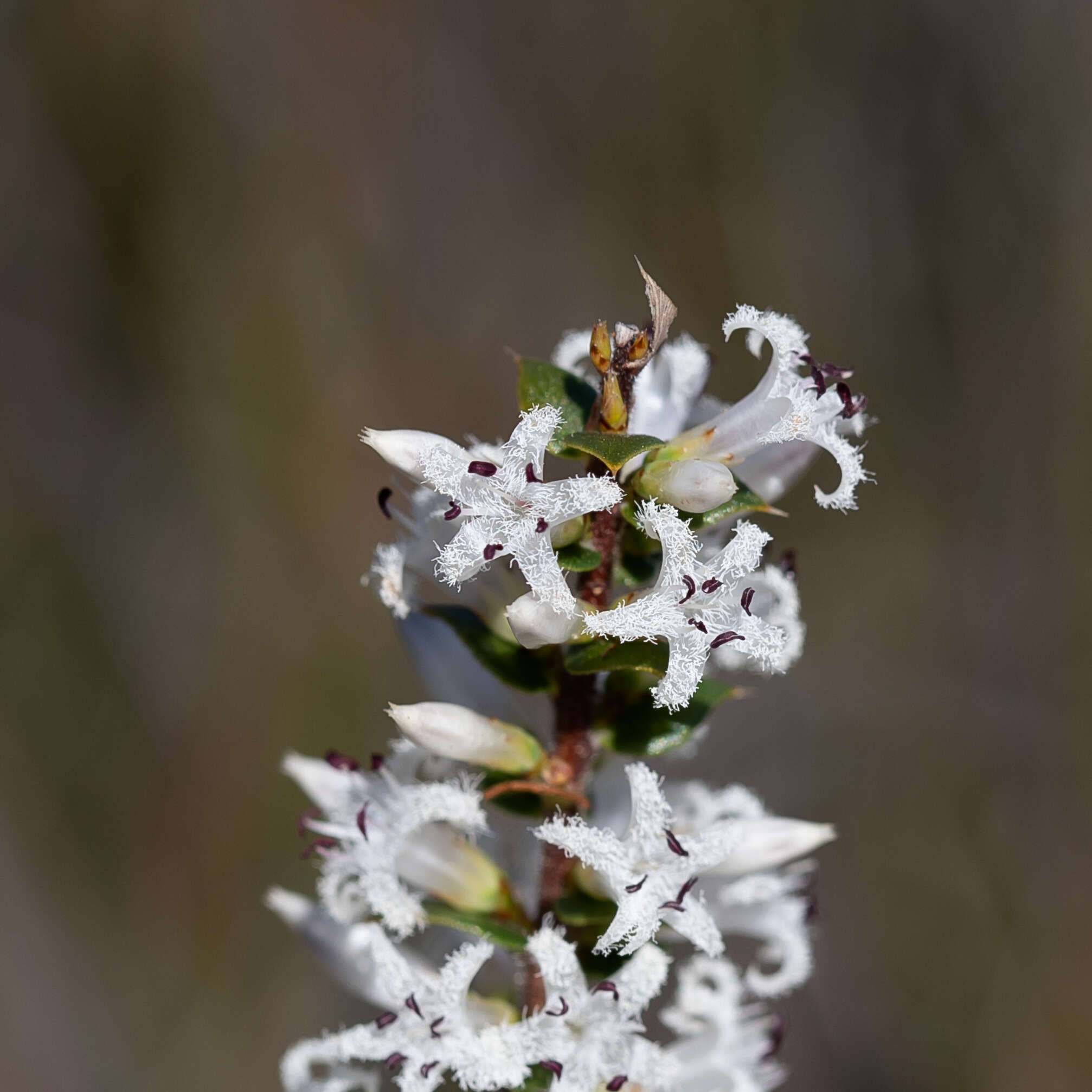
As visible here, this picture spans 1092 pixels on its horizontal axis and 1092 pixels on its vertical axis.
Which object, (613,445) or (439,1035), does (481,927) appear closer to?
(439,1035)

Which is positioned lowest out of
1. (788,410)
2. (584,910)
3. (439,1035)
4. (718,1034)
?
(439,1035)

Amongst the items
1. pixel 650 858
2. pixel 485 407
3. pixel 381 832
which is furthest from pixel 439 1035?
pixel 485 407

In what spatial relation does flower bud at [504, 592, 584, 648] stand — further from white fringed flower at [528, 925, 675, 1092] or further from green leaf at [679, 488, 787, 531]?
white fringed flower at [528, 925, 675, 1092]

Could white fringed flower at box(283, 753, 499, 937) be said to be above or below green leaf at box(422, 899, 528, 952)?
above

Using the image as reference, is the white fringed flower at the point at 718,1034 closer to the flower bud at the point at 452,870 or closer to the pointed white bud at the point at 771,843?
the pointed white bud at the point at 771,843

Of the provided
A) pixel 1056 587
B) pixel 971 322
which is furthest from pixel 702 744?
pixel 971 322

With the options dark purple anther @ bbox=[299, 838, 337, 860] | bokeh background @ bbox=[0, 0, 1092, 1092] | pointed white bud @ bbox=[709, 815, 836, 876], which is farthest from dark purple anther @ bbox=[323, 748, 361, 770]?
A: bokeh background @ bbox=[0, 0, 1092, 1092]

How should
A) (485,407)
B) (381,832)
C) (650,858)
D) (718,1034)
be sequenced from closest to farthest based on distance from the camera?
1. (650,858)
2. (381,832)
3. (718,1034)
4. (485,407)
